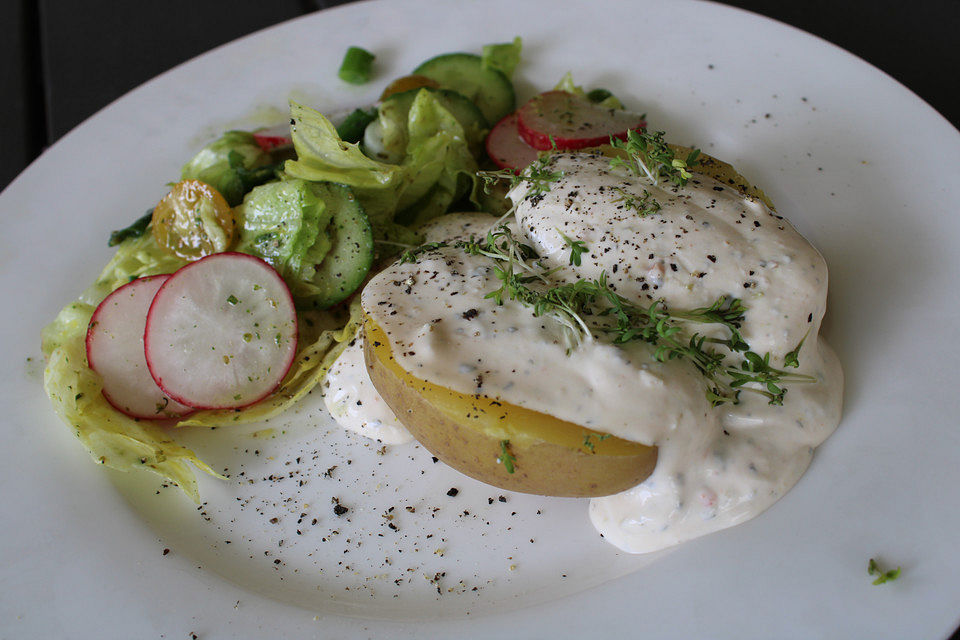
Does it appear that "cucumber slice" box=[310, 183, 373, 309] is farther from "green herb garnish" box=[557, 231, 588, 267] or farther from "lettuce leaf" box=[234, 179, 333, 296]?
"green herb garnish" box=[557, 231, 588, 267]

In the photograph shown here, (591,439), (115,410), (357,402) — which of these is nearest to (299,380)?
(357,402)

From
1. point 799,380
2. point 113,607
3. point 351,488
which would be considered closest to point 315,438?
point 351,488

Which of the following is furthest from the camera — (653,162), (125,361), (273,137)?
(273,137)

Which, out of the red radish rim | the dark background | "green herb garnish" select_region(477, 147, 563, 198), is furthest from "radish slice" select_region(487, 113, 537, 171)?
the dark background

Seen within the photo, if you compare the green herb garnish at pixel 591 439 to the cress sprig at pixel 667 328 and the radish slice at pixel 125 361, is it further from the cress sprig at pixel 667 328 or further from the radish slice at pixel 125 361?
the radish slice at pixel 125 361

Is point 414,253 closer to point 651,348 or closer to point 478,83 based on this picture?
point 651,348

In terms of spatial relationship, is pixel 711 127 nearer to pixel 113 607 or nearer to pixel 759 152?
pixel 759 152
